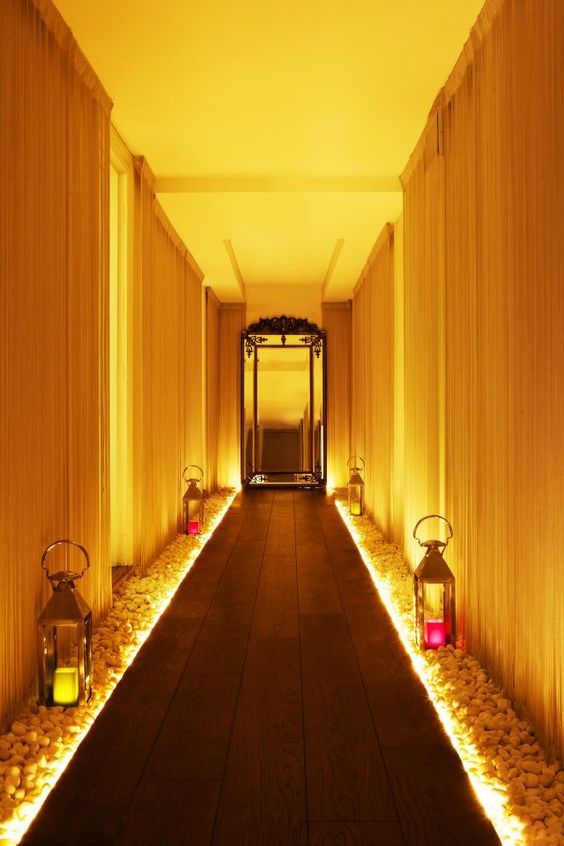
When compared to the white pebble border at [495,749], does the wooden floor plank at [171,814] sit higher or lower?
lower

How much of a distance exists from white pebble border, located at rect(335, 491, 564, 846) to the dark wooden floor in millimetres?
47

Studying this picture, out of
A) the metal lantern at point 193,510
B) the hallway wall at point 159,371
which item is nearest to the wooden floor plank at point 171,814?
the hallway wall at point 159,371

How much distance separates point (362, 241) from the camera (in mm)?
4629

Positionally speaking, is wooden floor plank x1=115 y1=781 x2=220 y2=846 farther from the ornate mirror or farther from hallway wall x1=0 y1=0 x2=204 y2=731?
the ornate mirror

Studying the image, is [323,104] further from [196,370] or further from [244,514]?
[244,514]

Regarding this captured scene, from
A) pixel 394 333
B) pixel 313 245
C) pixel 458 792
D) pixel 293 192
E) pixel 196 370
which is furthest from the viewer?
pixel 196 370

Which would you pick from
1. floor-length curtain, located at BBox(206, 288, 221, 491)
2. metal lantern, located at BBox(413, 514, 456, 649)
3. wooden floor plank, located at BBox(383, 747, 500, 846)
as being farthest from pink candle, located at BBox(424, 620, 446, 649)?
floor-length curtain, located at BBox(206, 288, 221, 491)

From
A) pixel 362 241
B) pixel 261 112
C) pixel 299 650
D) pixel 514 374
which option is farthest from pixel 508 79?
pixel 362 241

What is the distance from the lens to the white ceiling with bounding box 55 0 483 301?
86.4 inches

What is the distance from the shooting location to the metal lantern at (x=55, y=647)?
6.02ft

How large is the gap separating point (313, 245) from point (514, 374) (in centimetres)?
342

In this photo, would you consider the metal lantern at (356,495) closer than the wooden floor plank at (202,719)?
No

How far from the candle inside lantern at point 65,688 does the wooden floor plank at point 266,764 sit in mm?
496

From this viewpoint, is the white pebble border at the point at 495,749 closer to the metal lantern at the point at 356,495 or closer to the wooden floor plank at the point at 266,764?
the wooden floor plank at the point at 266,764
